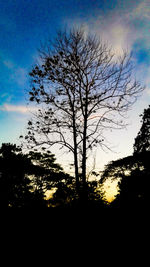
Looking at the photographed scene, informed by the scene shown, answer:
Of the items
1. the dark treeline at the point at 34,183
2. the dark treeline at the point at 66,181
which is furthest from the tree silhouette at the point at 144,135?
the dark treeline at the point at 34,183

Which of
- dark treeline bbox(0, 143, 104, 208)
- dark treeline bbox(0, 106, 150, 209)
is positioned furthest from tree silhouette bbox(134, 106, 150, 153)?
dark treeline bbox(0, 143, 104, 208)

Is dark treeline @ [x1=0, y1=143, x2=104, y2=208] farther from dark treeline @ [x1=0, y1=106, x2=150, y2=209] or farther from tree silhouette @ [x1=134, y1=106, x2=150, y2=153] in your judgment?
tree silhouette @ [x1=134, y1=106, x2=150, y2=153]

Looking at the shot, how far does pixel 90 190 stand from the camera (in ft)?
26.7

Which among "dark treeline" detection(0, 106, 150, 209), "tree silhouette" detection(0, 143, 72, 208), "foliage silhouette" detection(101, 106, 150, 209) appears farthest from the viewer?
"tree silhouette" detection(0, 143, 72, 208)

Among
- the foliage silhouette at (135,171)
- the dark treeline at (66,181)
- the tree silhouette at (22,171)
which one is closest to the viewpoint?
the dark treeline at (66,181)

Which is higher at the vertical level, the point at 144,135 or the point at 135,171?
the point at 144,135

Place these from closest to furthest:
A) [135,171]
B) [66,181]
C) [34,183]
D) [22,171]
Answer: [66,181] → [135,171] → [22,171] → [34,183]

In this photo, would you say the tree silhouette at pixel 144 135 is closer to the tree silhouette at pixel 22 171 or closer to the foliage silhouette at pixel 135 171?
the foliage silhouette at pixel 135 171

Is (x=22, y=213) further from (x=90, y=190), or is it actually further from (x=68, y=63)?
(x=68, y=63)

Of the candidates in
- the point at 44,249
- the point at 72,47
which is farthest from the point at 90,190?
the point at 72,47

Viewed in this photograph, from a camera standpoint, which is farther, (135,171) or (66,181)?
(135,171)

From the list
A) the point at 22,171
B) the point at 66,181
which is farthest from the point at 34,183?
the point at 66,181

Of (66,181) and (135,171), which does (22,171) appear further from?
(135,171)

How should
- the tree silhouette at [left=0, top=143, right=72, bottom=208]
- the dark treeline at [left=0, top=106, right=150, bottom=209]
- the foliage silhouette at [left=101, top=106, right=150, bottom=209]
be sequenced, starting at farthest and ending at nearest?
the tree silhouette at [left=0, top=143, right=72, bottom=208] < the foliage silhouette at [left=101, top=106, right=150, bottom=209] < the dark treeline at [left=0, top=106, right=150, bottom=209]
